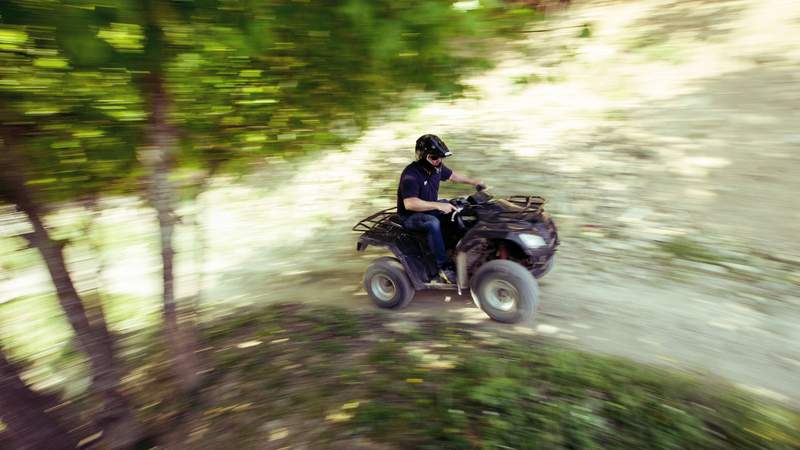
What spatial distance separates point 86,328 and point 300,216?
239 inches

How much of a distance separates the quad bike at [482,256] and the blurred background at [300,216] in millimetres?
314

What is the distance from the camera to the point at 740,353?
161 inches

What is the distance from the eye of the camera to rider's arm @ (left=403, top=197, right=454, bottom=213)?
4.76 meters

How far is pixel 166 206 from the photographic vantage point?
3.47 meters

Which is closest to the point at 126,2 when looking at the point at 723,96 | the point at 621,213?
the point at 621,213

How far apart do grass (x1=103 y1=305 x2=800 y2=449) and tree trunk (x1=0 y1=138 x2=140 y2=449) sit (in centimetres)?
28

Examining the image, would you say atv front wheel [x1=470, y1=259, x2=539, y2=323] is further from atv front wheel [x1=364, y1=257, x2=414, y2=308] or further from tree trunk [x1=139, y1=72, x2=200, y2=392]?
tree trunk [x1=139, y1=72, x2=200, y2=392]

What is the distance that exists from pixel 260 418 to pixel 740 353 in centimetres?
427

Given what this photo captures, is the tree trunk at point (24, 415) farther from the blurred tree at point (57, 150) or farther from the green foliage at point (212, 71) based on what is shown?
the green foliage at point (212, 71)

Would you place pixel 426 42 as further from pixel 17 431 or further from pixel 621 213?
pixel 621 213

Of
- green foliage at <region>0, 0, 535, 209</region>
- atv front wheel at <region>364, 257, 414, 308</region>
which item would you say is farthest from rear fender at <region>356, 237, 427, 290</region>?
green foliage at <region>0, 0, 535, 209</region>

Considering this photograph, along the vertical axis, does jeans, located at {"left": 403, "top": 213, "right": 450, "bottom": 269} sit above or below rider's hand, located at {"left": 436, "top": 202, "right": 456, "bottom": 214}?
below

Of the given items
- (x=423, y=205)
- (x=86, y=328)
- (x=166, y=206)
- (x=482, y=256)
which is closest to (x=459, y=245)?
(x=482, y=256)

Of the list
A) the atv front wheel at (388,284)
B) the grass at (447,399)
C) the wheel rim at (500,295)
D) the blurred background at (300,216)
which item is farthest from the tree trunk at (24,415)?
the wheel rim at (500,295)
